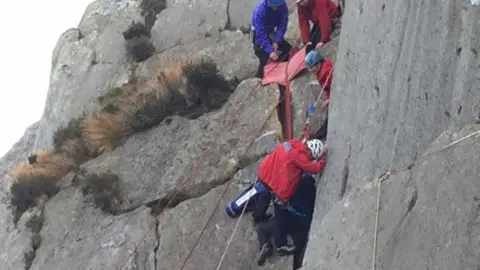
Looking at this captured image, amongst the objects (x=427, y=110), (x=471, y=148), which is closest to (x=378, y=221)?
(x=471, y=148)

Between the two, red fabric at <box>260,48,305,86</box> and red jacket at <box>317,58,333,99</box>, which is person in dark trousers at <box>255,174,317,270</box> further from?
red fabric at <box>260,48,305,86</box>

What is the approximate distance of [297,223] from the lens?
462 inches

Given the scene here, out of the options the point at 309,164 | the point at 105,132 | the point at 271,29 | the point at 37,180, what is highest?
the point at 271,29

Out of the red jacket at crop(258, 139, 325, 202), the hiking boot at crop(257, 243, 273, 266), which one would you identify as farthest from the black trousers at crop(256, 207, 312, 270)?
the red jacket at crop(258, 139, 325, 202)

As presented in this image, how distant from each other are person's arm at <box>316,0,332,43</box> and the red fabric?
52 cm

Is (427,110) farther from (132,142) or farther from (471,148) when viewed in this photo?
(132,142)

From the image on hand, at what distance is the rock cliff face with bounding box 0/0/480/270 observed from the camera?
7.80 meters

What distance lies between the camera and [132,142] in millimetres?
15938

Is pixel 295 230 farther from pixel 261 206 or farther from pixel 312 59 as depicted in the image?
pixel 312 59

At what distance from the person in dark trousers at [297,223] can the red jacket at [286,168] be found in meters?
0.40

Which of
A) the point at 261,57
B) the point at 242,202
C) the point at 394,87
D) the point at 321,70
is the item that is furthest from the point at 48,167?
the point at 394,87

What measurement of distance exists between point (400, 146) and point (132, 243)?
5.75 metres

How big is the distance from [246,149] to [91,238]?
10.1 feet

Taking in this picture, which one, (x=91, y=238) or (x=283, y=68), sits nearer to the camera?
(x=91, y=238)
